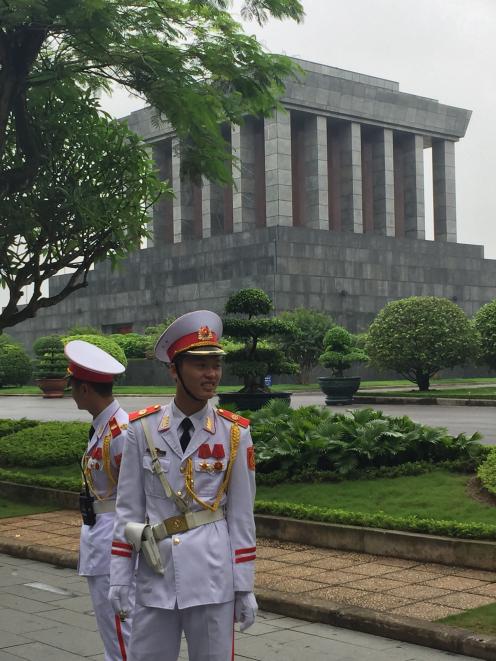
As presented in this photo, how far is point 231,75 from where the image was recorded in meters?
15.0

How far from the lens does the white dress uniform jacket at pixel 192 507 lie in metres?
4.11

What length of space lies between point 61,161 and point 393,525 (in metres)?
9.00

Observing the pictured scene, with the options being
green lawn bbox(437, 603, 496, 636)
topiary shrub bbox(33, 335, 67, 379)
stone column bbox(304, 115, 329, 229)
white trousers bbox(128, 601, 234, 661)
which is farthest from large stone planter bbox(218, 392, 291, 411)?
stone column bbox(304, 115, 329, 229)

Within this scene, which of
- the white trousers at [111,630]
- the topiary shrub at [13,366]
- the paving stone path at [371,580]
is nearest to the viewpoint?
the white trousers at [111,630]

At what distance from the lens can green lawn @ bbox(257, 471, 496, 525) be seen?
9680 millimetres

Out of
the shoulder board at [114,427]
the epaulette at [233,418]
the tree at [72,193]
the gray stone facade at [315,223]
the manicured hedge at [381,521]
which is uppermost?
the gray stone facade at [315,223]

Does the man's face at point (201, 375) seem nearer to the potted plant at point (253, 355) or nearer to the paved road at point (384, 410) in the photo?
the paved road at point (384, 410)

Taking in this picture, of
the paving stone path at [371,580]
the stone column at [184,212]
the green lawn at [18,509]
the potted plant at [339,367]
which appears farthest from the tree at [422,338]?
the stone column at [184,212]

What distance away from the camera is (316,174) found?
6144 cm

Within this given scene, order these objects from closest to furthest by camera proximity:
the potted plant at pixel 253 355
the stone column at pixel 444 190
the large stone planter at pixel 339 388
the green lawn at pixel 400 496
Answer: the green lawn at pixel 400 496, the potted plant at pixel 253 355, the large stone planter at pixel 339 388, the stone column at pixel 444 190

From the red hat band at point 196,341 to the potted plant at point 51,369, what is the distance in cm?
3653

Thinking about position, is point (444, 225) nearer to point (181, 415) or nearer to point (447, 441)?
point (447, 441)

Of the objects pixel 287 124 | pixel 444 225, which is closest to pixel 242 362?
pixel 287 124

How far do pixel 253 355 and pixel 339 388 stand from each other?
35.2ft
